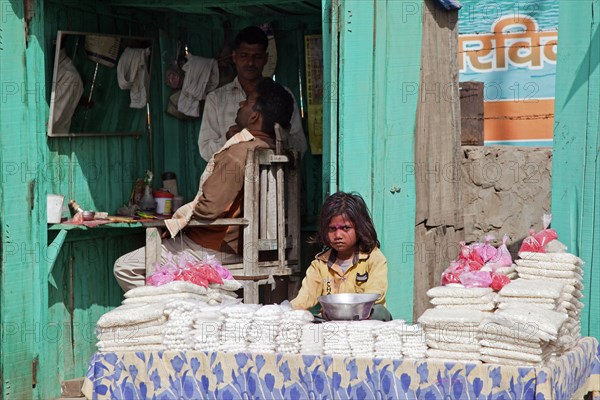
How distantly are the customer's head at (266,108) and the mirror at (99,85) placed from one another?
0.86m

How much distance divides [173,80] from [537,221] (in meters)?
3.31

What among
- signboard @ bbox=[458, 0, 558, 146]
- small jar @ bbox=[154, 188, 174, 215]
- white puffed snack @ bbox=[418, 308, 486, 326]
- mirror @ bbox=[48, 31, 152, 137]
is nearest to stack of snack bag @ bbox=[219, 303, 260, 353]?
Result: white puffed snack @ bbox=[418, 308, 486, 326]

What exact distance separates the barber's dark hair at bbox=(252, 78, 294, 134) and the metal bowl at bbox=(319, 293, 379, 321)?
317cm

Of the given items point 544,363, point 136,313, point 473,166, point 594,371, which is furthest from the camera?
point 473,166

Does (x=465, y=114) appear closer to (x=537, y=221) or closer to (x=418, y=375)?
(x=537, y=221)

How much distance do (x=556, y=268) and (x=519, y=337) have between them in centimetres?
112

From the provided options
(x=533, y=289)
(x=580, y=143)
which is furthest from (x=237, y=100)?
(x=533, y=289)

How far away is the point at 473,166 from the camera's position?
8.59 m

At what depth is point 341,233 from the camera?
6422 mm

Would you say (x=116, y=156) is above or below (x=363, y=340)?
above

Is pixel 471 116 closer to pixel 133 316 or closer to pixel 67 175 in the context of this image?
pixel 67 175

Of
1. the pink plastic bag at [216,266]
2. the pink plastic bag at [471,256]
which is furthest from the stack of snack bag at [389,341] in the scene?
the pink plastic bag at [216,266]

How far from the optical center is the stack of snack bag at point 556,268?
20.1 feet

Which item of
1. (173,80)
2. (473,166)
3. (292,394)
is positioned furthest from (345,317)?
(173,80)
